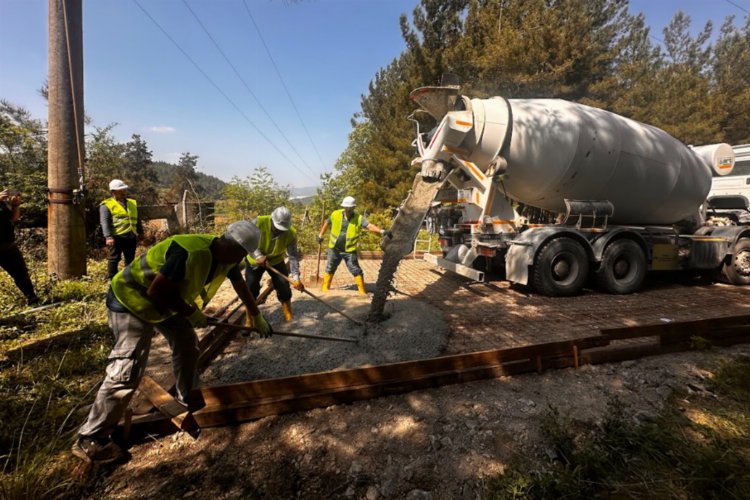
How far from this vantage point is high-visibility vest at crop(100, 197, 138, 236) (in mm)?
5047

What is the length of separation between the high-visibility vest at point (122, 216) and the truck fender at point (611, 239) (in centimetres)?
714

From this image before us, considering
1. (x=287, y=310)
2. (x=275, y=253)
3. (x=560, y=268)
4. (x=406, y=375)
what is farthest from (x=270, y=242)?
(x=560, y=268)

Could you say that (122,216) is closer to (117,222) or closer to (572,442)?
(117,222)

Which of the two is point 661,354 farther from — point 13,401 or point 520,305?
point 13,401

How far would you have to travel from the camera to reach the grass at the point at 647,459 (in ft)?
5.77

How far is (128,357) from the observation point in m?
2.08

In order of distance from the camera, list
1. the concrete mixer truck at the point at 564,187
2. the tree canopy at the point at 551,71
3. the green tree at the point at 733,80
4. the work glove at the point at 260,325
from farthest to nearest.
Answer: the green tree at the point at 733,80
the tree canopy at the point at 551,71
the concrete mixer truck at the point at 564,187
the work glove at the point at 260,325

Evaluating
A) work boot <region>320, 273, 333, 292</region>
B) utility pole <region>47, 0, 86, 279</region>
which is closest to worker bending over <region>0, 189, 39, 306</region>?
utility pole <region>47, 0, 86, 279</region>

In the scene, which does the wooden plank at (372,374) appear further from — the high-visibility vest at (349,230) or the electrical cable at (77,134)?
the electrical cable at (77,134)

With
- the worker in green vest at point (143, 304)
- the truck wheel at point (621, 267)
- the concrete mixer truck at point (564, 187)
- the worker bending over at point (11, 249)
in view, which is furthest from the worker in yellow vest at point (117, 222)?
the truck wheel at point (621, 267)

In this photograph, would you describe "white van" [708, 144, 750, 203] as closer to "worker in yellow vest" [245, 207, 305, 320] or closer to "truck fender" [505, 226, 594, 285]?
"truck fender" [505, 226, 594, 285]

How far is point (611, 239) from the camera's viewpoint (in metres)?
5.67

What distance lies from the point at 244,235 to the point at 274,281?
2.03 meters

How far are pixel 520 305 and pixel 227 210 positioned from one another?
10.3 m
